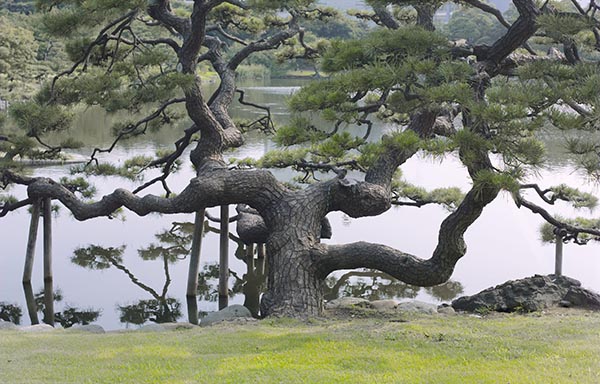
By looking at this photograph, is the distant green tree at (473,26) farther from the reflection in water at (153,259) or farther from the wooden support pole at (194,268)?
the wooden support pole at (194,268)

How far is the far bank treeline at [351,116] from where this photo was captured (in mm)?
5289

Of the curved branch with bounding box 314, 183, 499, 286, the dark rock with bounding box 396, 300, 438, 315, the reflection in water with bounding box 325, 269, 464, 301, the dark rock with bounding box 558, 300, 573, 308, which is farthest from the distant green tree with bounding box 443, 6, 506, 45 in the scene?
the curved branch with bounding box 314, 183, 499, 286

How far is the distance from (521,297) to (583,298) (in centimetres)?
69

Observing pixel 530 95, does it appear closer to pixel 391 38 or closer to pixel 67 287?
pixel 391 38

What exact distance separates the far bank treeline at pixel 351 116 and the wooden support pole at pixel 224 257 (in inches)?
3.2

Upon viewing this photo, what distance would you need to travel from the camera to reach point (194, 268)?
29.2 ft

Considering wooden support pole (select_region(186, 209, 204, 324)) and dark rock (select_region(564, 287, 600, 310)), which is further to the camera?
wooden support pole (select_region(186, 209, 204, 324))

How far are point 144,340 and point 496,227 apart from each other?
9709 millimetres

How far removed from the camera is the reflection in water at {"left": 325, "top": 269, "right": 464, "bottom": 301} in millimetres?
9719

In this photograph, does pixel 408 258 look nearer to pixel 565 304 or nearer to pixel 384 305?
pixel 384 305

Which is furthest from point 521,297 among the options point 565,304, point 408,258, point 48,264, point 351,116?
point 48,264

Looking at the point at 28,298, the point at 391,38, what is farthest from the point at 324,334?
the point at 28,298

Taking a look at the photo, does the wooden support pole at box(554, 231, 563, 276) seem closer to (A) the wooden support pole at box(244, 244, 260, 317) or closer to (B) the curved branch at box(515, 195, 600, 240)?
(B) the curved branch at box(515, 195, 600, 240)

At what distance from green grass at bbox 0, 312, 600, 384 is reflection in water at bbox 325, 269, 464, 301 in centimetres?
373
